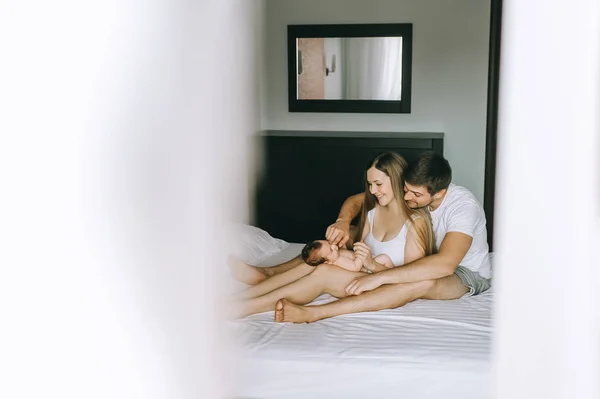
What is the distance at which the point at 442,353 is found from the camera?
134 cm

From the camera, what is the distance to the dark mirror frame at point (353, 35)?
10.1 feet

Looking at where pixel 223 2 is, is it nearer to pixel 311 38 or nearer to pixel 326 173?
pixel 326 173

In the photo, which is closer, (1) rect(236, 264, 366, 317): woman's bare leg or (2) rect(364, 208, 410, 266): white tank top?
(1) rect(236, 264, 366, 317): woman's bare leg

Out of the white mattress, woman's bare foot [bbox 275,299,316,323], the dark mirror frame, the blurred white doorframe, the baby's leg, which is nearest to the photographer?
the blurred white doorframe

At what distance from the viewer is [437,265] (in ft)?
5.49

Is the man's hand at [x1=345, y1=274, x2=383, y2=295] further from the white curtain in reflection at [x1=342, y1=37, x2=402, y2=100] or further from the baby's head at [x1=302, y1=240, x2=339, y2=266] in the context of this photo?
the white curtain in reflection at [x1=342, y1=37, x2=402, y2=100]

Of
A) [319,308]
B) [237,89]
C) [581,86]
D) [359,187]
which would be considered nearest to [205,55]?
[237,89]

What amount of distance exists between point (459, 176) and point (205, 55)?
9.50 feet

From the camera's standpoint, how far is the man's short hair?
175 cm

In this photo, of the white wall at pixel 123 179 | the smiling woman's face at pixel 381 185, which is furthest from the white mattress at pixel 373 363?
the white wall at pixel 123 179

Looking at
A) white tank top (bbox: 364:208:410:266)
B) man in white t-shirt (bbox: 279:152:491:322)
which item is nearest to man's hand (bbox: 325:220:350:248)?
man in white t-shirt (bbox: 279:152:491:322)

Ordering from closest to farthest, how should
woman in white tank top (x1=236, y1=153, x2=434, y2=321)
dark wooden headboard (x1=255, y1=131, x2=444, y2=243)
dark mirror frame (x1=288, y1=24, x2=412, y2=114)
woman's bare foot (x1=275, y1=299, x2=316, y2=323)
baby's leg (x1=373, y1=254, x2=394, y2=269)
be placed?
1. woman's bare foot (x1=275, y1=299, x2=316, y2=323)
2. woman in white tank top (x1=236, y1=153, x2=434, y2=321)
3. baby's leg (x1=373, y1=254, x2=394, y2=269)
4. dark wooden headboard (x1=255, y1=131, x2=444, y2=243)
5. dark mirror frame (x1=288, y1=24, x2=412, y2=114)

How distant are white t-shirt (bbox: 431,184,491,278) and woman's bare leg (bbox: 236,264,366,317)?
234mm

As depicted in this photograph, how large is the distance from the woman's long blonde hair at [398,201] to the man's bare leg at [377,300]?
97mm
